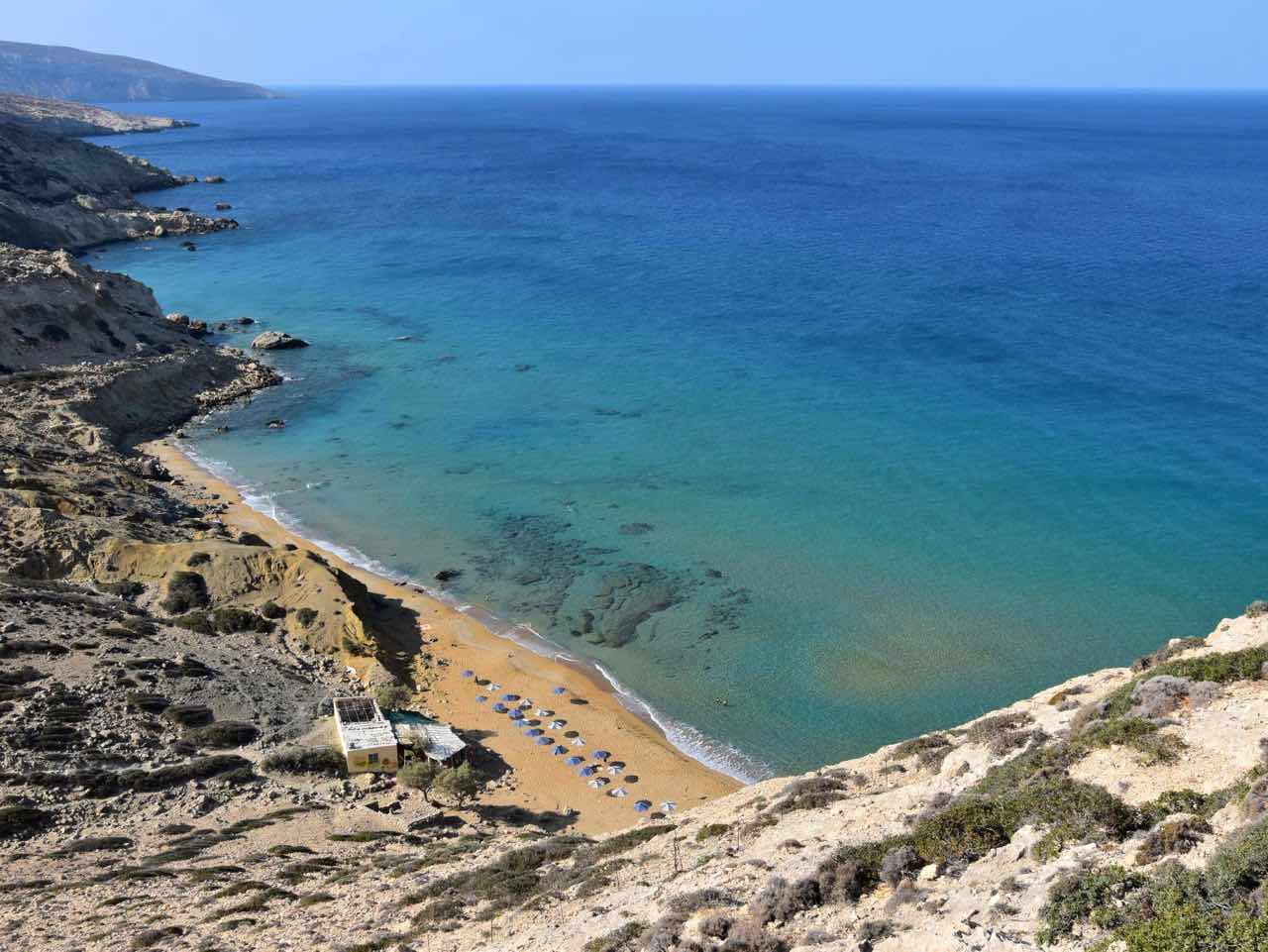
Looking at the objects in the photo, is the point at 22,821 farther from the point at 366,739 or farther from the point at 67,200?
the point at 67,200

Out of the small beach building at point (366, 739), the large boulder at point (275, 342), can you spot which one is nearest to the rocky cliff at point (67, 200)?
the large boulder at point (275, 342)

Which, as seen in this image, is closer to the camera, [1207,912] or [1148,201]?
[1207,912]

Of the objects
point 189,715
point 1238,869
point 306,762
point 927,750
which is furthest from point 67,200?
point 1238,869

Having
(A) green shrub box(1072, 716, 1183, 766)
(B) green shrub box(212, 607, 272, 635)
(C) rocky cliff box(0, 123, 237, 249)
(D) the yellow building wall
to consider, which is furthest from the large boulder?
(A) green shrub box(1072, 716, 1183, 766)

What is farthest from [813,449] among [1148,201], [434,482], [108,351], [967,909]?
[1148,201]

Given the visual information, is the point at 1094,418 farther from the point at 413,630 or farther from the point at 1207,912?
the point at 1207,912

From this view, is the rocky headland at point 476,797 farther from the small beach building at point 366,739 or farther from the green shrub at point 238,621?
the small beach building at point 366,739

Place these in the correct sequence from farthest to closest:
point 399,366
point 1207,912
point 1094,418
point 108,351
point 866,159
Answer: point 866,159 < point 399,366 < point 108,351 < point 1094,418 < point 1207,912
